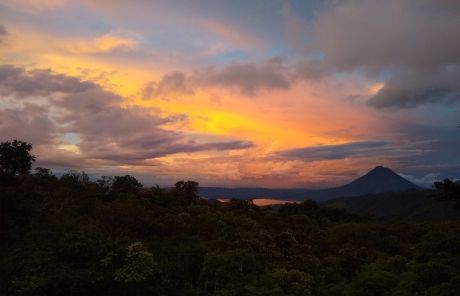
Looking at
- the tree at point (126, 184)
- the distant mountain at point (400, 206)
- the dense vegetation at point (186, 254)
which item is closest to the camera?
the dense vegetation at point (186, 254)

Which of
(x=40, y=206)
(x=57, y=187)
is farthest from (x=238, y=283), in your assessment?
(x=57, y=187)

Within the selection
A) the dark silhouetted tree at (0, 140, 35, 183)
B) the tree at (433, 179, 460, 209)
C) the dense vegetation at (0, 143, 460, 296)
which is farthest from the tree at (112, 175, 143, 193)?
the tree at (433, 179, 460, 209)

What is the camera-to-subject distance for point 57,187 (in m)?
39.2

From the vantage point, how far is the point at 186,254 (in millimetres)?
22266

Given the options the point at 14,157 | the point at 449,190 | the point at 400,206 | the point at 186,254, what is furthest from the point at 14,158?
the point at 400,206

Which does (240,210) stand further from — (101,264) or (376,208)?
(376,208)

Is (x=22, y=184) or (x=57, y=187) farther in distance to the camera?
(x=57, y=187)

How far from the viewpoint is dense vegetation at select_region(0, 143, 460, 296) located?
1755cm

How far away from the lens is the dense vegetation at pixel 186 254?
1755 centimetres

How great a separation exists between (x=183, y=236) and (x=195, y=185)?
2360cm

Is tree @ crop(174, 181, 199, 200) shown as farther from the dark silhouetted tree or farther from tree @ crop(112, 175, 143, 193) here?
the dark silhouetted tree

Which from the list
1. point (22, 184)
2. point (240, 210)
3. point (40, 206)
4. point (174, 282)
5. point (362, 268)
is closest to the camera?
point (174, 282)

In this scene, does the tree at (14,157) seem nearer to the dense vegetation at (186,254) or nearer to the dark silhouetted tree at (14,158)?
the dark silhouetted tree at (14,158)

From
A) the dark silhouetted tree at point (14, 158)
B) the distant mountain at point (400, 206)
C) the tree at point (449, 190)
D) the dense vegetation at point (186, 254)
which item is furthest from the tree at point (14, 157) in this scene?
the distant mountain at point (400, 206)
